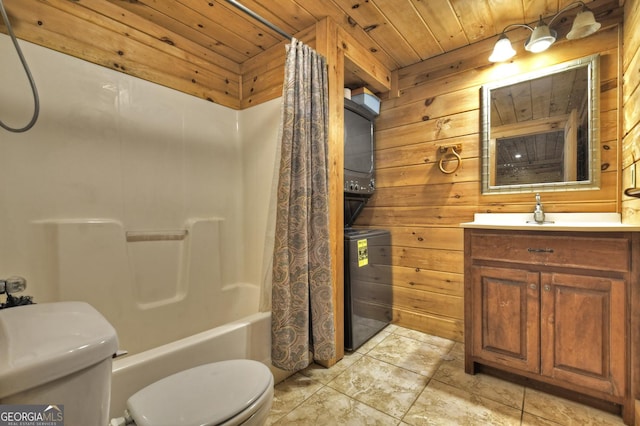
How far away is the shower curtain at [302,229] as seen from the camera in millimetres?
1573

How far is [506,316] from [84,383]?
5.98 feet

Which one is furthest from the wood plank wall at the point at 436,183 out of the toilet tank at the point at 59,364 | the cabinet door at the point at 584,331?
the toilet tank at the point at 59,364

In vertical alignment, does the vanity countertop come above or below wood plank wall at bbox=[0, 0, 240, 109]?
below

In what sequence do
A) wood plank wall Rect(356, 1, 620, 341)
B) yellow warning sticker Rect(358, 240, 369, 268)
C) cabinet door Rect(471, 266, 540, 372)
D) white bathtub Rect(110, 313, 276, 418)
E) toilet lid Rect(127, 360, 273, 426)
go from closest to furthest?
toilet lid Rect(127, 360, 273, 426) → white bathtub Rect(110, 313, 276, 418) → cabinet door Rect(471, 266, 540, 372) → wood plank wall Rect(356, 1, 620, 341) → yellow warning sticker Rect(358, 240, 369, 268)

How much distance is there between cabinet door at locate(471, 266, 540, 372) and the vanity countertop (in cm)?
25

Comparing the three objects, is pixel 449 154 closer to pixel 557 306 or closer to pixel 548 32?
pixel 548 32

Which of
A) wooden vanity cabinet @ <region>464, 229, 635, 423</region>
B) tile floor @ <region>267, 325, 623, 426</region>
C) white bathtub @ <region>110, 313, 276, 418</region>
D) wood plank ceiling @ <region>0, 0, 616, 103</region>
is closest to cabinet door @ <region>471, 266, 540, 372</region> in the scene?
wooden vanity cabinet @ <region>464, 229, 635, 423</region>

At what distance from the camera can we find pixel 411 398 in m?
1.50

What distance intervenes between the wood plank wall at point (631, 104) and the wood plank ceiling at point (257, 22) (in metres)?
0.31

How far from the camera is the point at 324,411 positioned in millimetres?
1413

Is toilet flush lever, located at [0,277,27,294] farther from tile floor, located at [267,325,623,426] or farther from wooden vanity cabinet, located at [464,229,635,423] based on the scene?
wooden vanity cabinet, located at [464,229,635,423]

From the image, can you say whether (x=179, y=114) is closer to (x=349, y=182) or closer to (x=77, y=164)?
Answer: (x=77, y=164)

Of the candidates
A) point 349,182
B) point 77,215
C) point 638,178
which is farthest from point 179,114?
point 638,178

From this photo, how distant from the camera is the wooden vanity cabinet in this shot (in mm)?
1307
